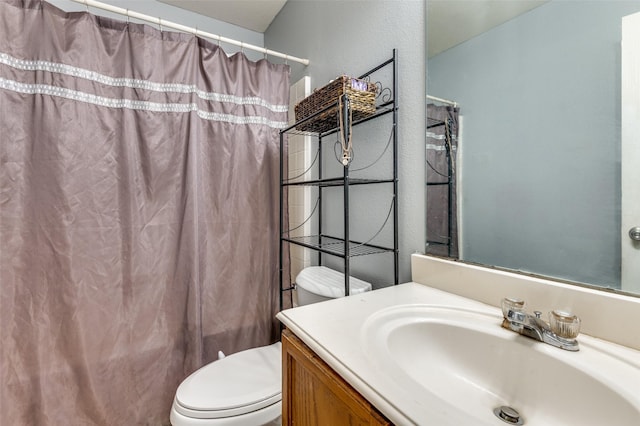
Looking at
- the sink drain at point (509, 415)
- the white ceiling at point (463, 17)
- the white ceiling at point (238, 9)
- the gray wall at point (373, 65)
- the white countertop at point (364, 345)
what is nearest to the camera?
the white countertop at point (364, 345)

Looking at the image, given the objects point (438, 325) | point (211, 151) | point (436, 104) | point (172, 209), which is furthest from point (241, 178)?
point (438, 325)

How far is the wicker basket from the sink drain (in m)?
0.95

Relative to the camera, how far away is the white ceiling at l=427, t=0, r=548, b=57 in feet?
2.52

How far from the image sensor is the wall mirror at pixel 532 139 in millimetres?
594

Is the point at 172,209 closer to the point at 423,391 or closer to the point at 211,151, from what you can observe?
the point at 211,151

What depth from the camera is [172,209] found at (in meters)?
1.37

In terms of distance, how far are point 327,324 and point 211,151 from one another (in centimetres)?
114

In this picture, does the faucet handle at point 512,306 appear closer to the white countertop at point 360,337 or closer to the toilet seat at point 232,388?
the white countertop at point 360,337

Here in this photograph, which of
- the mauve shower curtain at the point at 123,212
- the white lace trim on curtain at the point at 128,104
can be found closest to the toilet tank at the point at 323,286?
the mauve shower curtain at the point at 123,212

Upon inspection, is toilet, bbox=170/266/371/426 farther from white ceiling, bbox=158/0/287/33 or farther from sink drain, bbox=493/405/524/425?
white ceiling, bbox=158/0/287/33

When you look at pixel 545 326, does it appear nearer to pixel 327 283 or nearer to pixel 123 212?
pixel 327 283

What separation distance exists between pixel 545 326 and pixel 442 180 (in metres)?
0.50

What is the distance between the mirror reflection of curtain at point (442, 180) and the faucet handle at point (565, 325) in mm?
328

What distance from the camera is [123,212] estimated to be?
1.29 metres
